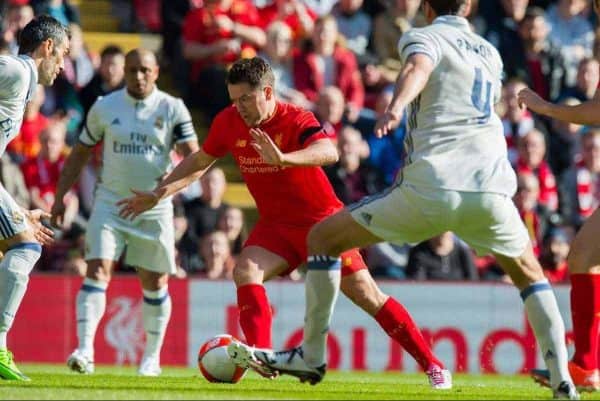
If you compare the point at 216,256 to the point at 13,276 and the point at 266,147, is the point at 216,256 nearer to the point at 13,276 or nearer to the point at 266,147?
the point at 13,276

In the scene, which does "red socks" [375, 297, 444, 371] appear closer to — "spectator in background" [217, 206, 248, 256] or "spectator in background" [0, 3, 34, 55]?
"spectator in background" [217, 206, 248, 256]

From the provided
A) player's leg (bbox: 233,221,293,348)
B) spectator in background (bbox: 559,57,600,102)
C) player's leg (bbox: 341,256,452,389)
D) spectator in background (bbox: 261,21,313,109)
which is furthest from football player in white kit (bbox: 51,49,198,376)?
spectator in background (bbox: 559,57,600,102)

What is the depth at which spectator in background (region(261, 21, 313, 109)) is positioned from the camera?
1938 cm

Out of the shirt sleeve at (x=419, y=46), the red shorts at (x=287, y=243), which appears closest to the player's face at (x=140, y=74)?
the red shorts at (x=287, y=243)

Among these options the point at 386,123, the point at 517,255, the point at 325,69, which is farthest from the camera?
the point at 325,69

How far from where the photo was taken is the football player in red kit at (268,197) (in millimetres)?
11148

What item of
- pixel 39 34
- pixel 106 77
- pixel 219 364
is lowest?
pixel 219 364

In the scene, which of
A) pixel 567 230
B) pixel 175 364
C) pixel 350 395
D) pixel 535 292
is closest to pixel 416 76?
pixel 535 292

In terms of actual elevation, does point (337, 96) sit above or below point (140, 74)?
above

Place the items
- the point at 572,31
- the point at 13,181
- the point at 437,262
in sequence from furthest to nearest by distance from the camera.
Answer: the point at 572,31, the point at 437,262, the point at 13,181

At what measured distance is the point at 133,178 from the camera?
558 inches

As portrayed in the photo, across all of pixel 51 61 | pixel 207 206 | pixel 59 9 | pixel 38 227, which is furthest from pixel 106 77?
pixel 38 227

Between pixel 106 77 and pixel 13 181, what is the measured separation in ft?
6.45

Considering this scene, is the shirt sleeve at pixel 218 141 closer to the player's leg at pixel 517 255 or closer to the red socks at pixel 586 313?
the player's leg at pixel 517 255
